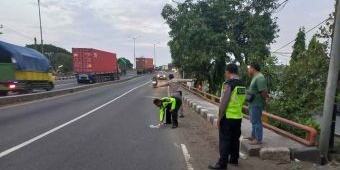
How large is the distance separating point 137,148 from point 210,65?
21937 mm

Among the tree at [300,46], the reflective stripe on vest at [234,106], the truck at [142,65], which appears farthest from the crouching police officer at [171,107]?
the truck at [142,65]

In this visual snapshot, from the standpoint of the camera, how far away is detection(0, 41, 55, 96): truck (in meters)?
27.0

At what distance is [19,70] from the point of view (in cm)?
2811

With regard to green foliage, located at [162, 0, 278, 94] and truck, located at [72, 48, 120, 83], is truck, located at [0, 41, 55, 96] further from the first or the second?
truck, located at [72, 48, 120, 83]

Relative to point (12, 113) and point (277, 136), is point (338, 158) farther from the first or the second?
point (12, 113)

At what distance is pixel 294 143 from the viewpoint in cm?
977

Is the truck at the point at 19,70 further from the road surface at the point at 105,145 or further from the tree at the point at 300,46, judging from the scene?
the tree at the point at 300,46

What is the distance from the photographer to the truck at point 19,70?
2697cm

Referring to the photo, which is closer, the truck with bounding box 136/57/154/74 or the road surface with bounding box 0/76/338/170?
the road surface with bounding box 0/76/338/170

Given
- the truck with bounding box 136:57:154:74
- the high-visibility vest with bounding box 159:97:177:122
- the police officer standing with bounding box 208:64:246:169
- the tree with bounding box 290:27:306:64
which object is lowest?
the truck with bounding box 136:57:154:74

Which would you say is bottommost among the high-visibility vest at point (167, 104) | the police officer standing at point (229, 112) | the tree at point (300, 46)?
the high-visibility vest at point (167, 104)

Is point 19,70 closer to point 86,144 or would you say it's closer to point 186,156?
point 86,144

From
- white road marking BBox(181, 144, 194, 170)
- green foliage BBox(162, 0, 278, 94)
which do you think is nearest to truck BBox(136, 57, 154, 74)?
green foliage BBox(162, 0, 278, 94)

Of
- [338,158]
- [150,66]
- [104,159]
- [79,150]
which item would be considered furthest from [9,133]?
[150,66]
